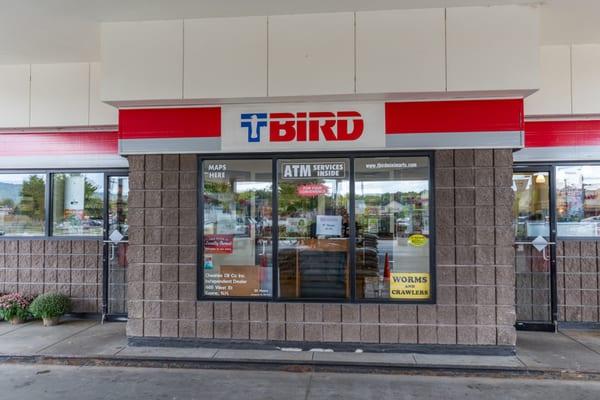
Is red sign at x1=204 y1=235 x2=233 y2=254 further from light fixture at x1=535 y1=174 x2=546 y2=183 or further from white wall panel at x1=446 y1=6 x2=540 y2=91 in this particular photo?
light fixture at x1=535 y1=174 x2=546 y2=183

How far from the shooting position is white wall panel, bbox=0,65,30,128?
7516 mm

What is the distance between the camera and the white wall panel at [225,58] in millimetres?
5883

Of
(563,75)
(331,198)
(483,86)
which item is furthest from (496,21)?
(331,198)

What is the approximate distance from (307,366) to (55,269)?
501 cm

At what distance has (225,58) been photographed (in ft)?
19.5

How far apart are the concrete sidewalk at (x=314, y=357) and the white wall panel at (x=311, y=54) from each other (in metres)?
3.42

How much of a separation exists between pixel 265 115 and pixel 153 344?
3505 millimetres

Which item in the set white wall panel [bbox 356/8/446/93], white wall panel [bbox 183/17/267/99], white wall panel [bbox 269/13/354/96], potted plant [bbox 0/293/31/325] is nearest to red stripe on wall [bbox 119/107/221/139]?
white wall panel [bbox 183/17/267/99]

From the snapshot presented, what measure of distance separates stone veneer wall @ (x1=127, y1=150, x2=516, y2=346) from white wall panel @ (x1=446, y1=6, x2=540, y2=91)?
91 cm

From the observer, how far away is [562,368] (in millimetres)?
5332

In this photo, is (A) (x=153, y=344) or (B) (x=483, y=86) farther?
(A) (x=153, y=344)

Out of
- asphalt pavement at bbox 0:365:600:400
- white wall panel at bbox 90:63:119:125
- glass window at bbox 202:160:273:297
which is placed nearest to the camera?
asphalt pavement at bbox 0:365:600:400

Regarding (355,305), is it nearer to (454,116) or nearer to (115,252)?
(454,116)

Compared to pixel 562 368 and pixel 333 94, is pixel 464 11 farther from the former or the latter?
pixel 562 368
